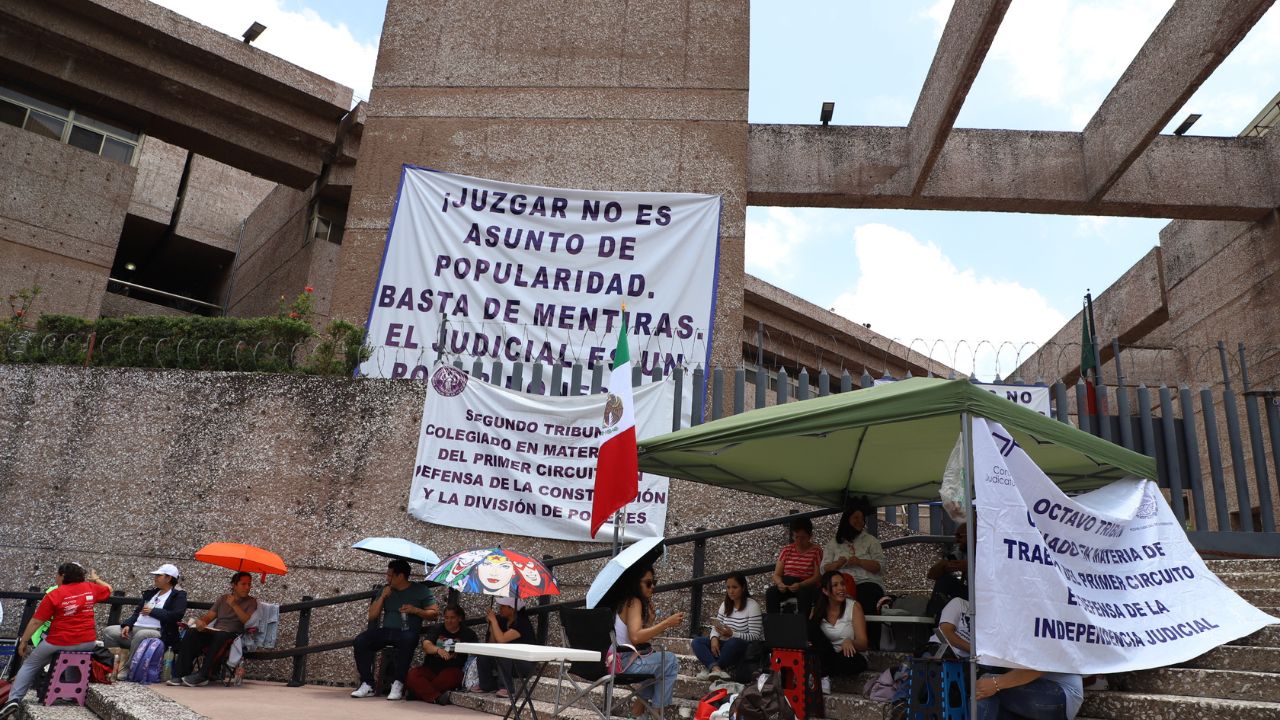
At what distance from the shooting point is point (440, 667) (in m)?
7.94

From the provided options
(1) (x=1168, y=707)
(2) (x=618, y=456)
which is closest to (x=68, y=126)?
(2) (x=618, y=456)

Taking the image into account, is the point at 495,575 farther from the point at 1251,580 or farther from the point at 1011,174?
the point at 1011,174

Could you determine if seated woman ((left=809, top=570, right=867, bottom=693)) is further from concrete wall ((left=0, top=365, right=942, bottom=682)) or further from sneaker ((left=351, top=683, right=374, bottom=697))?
sneaker ((left=351, top=683, right=374, bottom=697))

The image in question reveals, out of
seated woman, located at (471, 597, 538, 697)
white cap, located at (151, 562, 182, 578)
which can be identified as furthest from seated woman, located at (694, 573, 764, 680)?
white cap, located at (151, 562, 182, 578)

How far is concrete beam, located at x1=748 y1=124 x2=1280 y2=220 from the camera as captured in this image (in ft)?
42.5

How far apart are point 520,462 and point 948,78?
6.63 m

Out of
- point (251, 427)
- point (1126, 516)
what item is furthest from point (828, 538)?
point (251, 427)

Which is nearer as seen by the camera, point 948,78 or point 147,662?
point 147,662

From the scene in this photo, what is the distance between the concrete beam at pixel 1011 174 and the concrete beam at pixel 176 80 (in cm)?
859

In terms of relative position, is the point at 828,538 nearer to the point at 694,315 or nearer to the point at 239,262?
the point at 694,315

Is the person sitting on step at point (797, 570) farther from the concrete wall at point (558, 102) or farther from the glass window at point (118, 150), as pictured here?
the glass window at point (118, 150)

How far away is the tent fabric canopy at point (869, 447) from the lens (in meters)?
5.63

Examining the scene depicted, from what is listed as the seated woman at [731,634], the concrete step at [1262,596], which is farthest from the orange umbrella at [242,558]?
the concrete step at [1262,596]

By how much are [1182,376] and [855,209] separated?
695 centimetres
